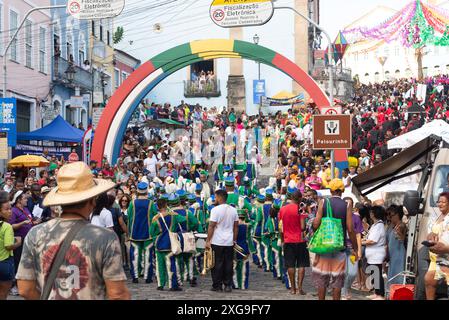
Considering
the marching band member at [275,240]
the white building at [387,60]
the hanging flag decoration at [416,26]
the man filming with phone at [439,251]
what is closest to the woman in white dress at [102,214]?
the marching band member at [275,240]

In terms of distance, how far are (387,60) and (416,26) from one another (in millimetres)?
44255

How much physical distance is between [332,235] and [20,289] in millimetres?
5652

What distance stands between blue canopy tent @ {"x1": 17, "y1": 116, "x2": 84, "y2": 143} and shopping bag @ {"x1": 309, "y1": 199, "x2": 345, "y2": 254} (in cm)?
1810

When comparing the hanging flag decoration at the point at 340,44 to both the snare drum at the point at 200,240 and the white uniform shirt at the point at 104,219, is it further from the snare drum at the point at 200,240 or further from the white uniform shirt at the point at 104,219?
the white uniform shirt at the point at 104,219

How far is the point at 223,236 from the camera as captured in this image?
42.8 feet

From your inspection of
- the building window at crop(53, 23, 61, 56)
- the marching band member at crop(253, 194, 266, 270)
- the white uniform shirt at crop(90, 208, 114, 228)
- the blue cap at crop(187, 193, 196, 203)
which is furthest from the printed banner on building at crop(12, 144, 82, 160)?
the white uniform shirt at crop(90, 208, 114, 228)

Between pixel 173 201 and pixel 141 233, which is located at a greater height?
pixel 173 201

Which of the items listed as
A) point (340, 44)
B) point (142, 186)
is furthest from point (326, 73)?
point (142, 186)

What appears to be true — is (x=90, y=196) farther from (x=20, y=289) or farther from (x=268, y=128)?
(x=268, y=128)

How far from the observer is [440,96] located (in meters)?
42.2

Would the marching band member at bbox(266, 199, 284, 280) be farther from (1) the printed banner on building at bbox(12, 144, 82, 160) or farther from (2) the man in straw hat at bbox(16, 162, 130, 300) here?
(1) the printed banner on building at bbox(12, 144, 82, 160)

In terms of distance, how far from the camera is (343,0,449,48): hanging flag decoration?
43812 millimetres

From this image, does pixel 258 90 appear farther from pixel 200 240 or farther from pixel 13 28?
pixel 200 240

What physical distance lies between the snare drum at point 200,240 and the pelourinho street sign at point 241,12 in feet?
29.3
